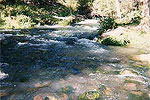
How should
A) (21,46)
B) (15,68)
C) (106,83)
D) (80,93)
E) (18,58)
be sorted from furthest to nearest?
(21,46), (18,58), (15,68), (106,83), (80,93)

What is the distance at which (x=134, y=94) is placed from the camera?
23.4ft

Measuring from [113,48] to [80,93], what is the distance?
765 centimetres

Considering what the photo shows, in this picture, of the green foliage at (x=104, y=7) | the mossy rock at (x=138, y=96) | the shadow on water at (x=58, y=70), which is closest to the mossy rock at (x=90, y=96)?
the shadow on water at (x=58, y=70)

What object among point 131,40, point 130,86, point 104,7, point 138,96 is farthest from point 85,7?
point 138,96

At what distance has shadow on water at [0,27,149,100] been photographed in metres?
7.23

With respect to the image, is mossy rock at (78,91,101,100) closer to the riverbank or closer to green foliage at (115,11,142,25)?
the riverbank

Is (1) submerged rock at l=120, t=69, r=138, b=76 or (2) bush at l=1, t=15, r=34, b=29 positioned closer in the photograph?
(1) submerged rock at l=120, t=69, r=138, b=76

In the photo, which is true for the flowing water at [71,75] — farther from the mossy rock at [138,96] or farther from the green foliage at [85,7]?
the green foliage at [85,7]

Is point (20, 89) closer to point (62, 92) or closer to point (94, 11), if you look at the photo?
point (62, 92)

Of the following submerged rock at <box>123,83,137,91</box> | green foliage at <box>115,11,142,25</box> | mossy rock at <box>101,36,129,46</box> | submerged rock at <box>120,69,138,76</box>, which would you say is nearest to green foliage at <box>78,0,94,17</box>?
green foliage at <box>115,11,142,25</box>

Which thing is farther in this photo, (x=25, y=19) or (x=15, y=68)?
(x=25, y=19)

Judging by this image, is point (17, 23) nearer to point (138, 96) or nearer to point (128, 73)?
point (128, 73)

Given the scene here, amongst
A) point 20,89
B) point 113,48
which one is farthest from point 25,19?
point 20,89

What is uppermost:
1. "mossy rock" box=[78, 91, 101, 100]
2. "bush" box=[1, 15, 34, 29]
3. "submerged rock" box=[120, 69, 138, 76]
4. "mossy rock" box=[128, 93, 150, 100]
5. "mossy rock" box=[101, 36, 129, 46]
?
"bush" box=[1, 15, 34, 29]
